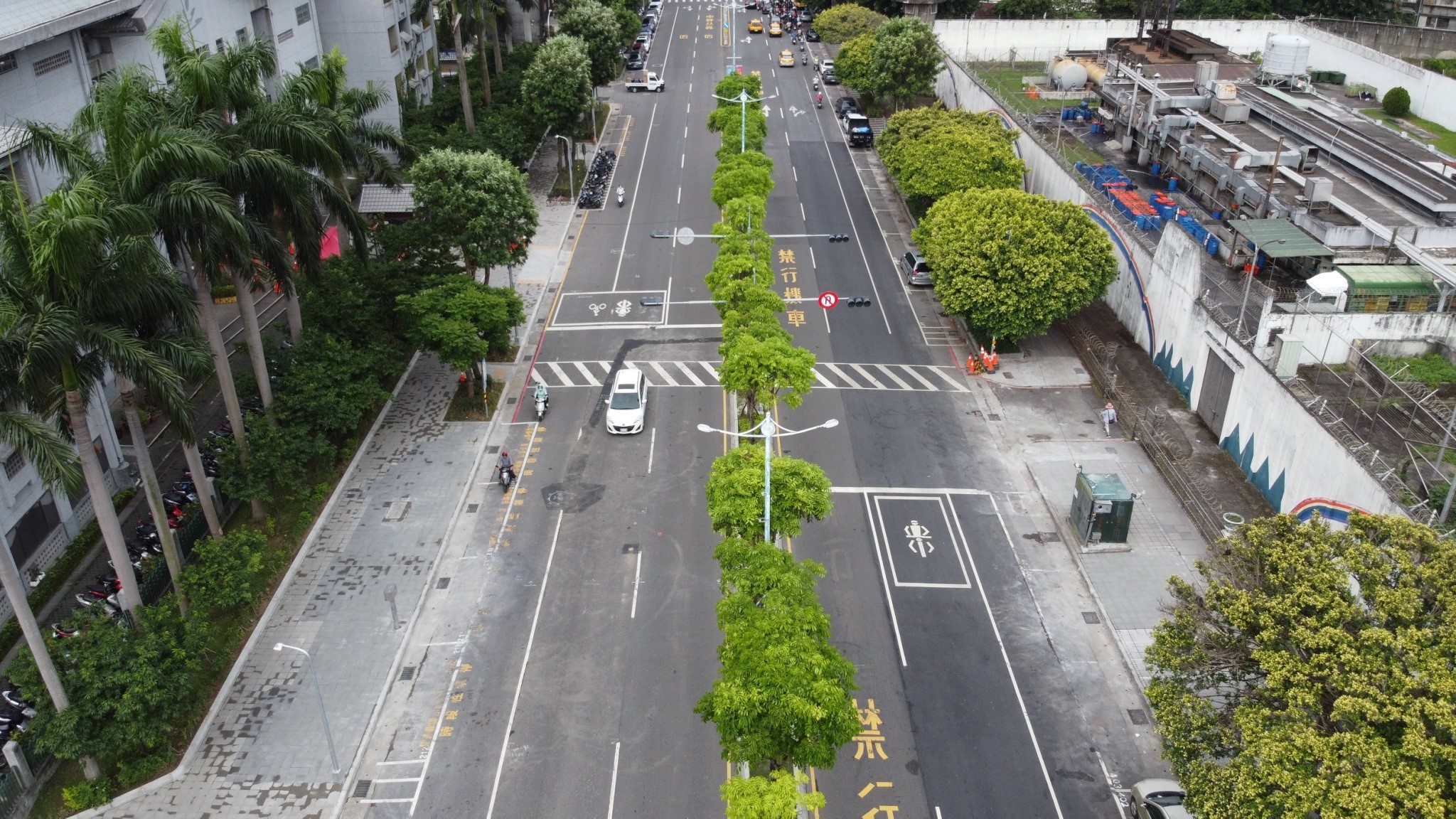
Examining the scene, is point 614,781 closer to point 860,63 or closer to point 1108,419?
point 1108,419

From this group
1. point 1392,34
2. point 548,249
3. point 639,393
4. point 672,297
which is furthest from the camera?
point 1392,34

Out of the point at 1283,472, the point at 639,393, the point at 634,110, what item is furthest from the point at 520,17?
the point at 1283,472

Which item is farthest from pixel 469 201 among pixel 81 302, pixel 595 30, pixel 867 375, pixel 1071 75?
pixel 1071 75

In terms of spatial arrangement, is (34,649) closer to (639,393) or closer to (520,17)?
(639,393)

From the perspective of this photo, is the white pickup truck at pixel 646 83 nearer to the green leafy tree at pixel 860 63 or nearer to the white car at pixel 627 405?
the green leafy tree at pixel 860 63

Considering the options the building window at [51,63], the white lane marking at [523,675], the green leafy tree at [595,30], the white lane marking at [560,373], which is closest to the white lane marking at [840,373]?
the white lane marking at [560,373]

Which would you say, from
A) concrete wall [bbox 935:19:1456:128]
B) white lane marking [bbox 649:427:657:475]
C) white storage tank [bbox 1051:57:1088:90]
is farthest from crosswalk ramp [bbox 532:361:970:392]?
concrete wall [bbox 935:19:1456:128]
